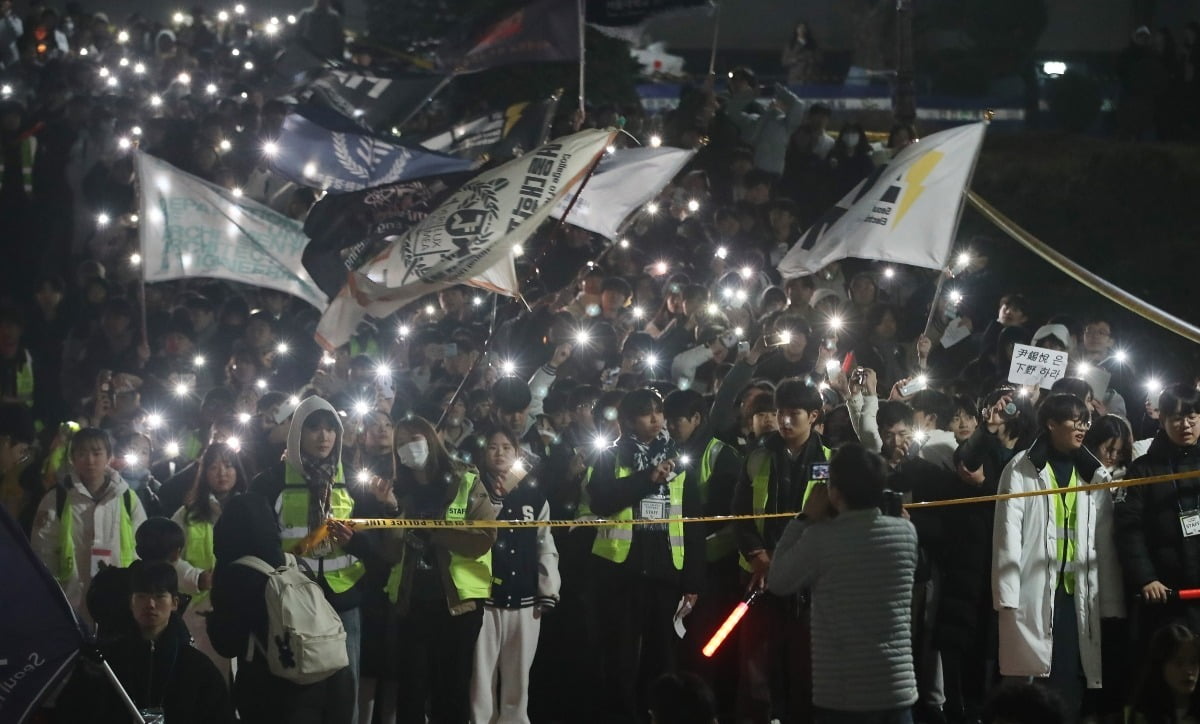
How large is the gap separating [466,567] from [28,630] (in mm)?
3520

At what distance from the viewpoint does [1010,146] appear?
20812mm

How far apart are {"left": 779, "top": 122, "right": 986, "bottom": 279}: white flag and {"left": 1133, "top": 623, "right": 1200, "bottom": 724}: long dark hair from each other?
3967mm

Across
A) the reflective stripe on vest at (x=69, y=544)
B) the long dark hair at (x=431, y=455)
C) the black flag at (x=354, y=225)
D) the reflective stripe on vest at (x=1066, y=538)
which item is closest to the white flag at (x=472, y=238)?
the black flag at (x=354, y=225)

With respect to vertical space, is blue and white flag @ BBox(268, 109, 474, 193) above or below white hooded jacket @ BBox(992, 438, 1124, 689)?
above

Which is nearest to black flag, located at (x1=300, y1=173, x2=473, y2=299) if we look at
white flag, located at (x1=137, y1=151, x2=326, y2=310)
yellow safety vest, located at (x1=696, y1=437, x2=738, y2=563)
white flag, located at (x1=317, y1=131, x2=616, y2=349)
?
white flag, located at (x1=317, y1=131, x2=616, y2=349)

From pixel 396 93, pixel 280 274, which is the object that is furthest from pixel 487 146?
pixel 280 274

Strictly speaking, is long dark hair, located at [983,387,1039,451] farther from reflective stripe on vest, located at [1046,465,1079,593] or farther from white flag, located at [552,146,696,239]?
white flag, located at [552,146,696,239]

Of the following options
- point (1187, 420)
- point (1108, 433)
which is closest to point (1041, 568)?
point (1108, 433)

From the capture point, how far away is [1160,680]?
8023mm

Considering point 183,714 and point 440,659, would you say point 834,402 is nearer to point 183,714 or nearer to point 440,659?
point 440,659

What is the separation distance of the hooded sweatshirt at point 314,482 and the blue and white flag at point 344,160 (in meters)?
4.98

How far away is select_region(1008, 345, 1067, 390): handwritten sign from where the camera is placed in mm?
10680

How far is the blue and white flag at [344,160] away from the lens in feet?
45.3

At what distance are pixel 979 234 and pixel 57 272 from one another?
1032cm
